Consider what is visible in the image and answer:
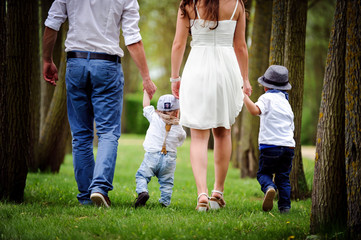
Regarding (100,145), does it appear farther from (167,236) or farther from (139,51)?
(167,236)

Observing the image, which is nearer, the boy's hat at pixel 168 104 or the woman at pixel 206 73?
the woman at pixel 206 73

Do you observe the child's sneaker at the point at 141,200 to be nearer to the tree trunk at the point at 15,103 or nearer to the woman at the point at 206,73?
the woman at the point at 206,73

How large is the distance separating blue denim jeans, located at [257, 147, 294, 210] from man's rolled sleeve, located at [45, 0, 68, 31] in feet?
8.29

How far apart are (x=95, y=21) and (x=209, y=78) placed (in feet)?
4.27

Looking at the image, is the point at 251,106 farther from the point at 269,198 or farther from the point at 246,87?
the point at 269,198

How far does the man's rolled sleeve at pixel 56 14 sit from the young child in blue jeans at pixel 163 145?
3.97 feet

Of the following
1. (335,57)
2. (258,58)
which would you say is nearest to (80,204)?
(335,57)

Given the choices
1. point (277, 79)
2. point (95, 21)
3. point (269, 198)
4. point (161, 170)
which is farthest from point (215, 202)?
A: point (95, 21)

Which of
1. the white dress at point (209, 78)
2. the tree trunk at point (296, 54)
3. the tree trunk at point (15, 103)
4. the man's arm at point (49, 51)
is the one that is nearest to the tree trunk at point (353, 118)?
the white dress at point (209, 78)

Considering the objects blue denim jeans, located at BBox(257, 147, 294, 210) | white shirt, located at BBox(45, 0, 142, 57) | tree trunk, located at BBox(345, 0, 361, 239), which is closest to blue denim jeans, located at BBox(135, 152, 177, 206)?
blue denim jeans, located at BBox(257, 147, 294, 210)

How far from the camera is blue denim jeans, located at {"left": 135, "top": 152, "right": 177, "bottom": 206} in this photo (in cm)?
526

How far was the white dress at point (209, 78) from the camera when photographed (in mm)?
4781

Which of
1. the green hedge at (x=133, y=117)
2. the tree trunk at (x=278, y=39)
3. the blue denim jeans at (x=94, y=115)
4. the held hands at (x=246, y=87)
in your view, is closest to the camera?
the blue denim jeans at (x=94, y=115)

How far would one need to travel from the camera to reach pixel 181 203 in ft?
18.1
